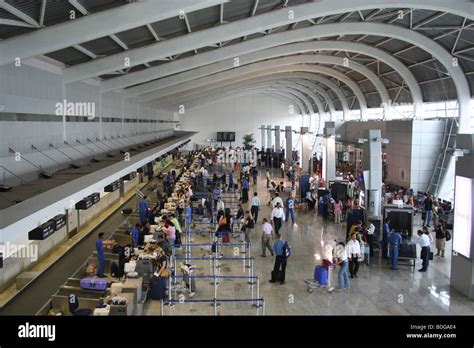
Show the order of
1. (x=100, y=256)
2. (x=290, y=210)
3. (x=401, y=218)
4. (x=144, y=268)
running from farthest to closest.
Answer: (x=290, y=210)
(x=401, y=218)
(x=100, y=256)
(x=144, y=268)

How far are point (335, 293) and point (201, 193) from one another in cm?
1199

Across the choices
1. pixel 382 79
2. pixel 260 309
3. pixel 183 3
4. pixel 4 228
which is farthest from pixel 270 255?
pixel 382 79

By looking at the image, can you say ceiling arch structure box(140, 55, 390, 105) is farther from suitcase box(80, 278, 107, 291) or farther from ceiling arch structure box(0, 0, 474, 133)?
suitcase box(80, 278, 107, 291)

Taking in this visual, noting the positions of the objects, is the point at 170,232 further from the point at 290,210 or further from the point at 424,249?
the point at 424,249

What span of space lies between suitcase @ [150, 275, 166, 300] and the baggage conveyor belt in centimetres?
233

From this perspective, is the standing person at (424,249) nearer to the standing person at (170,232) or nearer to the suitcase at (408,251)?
the suitcase at (408,251)

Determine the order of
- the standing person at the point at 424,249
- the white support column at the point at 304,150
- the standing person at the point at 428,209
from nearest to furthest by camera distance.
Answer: the standing person at the point at 424,249, the standing person at the point at 428,209, the white support column at the point at 304,150

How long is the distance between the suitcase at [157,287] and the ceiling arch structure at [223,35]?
566 cm

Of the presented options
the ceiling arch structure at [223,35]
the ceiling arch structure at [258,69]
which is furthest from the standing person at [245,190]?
the ceiling arch structure at [258,69]

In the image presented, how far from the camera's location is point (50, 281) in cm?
1180

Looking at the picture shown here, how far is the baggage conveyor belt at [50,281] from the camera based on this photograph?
32.6 feet

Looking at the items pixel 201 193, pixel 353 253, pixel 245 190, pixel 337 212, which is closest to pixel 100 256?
pixel 353 253

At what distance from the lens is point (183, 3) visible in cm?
1104
